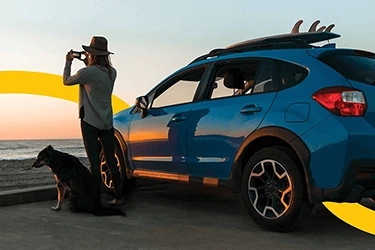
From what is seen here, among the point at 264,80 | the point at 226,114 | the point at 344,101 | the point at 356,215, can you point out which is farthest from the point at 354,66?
the point at 356,215

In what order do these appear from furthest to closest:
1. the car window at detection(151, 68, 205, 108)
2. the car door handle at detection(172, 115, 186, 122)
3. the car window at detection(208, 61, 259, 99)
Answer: the car window at detection(151, 68, 205, 108), the car door handle at detection(172, 115, 186, 122), the car window at detection(208, 61, 259, 99)

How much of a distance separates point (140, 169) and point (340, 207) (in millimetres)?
2560

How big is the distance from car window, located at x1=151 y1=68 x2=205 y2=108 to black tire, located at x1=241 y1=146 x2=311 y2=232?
4.58ft

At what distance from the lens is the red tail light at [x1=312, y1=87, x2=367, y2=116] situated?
3822mm

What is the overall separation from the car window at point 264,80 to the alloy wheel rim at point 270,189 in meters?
0.73

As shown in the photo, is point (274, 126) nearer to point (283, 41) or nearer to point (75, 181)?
point (283, 41)

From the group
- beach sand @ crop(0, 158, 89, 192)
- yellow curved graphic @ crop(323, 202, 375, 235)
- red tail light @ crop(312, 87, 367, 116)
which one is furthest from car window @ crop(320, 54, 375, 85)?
beach sand @ crop(0, 158, 89, 192)

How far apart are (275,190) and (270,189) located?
0.19ft

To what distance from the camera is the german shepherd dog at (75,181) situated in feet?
16.9

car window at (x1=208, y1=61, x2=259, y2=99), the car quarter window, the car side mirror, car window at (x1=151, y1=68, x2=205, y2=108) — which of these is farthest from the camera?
the car side mirror

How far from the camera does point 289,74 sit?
4.33 meters

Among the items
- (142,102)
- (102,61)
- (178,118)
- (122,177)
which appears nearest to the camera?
(178,118)

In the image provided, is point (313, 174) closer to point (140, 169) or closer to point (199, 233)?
point (199, 233)

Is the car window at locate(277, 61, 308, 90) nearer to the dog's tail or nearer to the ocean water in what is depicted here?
the dog's tail
